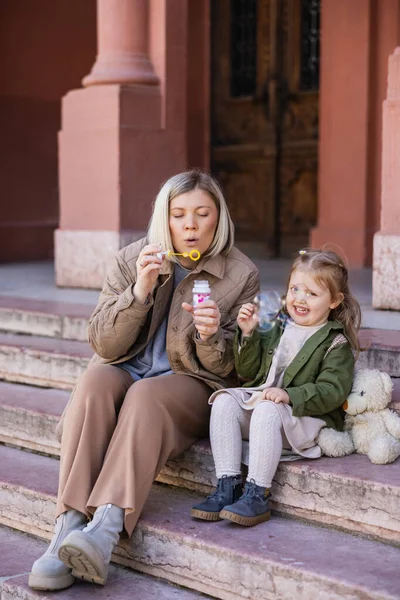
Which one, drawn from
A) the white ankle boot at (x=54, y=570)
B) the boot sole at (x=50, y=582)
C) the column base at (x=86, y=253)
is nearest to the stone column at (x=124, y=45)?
the column base at (x=86, y=253)

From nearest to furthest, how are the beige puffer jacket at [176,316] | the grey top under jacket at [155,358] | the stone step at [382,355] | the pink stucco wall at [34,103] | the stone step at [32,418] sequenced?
1. the beige puffer jacket at [176,316]
2. the grey top under jacket at [155,358]
3. the stone step at [382,355]
4. the stone step at [32,418]
5. the pink stucco wall at [34,103]

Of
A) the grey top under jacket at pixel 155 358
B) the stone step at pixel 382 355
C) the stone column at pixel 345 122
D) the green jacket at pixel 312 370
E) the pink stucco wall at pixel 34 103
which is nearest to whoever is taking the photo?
the green jacket at pixel 312 370

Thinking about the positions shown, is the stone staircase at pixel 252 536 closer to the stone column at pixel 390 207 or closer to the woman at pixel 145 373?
the woman at pixel 145 373

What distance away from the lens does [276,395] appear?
3387mm

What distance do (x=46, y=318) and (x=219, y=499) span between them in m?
2.41

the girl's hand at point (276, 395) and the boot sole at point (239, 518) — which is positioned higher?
the girl's hand at point (276, 395)

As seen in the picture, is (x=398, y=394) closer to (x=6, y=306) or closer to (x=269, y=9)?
(x=6, y=306)

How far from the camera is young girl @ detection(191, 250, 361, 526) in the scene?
3330 mm

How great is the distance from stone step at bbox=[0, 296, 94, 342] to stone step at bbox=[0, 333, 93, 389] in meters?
0.07

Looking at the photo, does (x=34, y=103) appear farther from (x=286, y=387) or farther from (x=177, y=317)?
(x=286, y=387)

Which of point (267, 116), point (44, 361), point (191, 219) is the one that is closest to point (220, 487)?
point (191, 219)

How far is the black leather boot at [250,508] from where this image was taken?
326 centimetres

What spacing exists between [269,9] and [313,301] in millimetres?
6017

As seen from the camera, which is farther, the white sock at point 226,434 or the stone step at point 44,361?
the stone step at point 44,361
